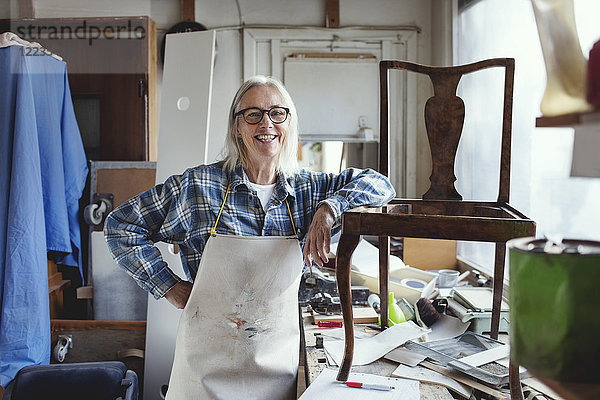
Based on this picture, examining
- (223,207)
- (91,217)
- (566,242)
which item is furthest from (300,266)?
(91,217)

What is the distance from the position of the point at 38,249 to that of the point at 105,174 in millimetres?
655

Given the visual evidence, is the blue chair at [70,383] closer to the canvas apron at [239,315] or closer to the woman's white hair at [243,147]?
the canvas apron at [239,315]

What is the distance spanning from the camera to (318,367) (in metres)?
1.57

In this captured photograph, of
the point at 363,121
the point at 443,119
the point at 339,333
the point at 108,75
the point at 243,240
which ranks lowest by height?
the point at 339,333

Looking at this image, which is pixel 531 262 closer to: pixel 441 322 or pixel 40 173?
pixel 441 322

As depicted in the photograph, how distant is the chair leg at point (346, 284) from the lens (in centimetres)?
134

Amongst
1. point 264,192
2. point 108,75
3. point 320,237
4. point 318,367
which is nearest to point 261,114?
point 264,192

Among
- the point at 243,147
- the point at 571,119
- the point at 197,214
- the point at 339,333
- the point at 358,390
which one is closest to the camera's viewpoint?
the point at 571,119

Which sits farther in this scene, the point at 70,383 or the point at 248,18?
the point at 248,18

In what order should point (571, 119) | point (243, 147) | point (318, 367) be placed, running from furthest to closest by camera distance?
1. point (243, 147)
2. point (318, 367)
3. point (571, 119)

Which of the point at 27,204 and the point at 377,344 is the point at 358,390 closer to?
the point at 377,344

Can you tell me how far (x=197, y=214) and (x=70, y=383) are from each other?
101 centimetres

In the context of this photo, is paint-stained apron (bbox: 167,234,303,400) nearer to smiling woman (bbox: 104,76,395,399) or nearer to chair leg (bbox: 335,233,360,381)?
smiling woman (bbox: 104,76,395,399)

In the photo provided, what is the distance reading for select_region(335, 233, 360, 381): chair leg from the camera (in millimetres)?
1345
